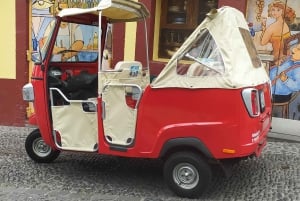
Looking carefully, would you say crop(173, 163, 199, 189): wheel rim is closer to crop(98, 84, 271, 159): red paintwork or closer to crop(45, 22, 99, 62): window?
crop(98, 84, 271, 159): red paintwork

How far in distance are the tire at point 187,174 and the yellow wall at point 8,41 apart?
4.83 meters

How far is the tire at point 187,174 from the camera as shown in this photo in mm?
4926

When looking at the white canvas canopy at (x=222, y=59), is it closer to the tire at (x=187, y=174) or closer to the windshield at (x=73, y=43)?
the tire at (x=187, y=174)

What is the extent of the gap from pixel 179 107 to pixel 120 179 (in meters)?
1.36

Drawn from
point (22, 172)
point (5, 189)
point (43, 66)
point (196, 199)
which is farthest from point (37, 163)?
point (196, 199)

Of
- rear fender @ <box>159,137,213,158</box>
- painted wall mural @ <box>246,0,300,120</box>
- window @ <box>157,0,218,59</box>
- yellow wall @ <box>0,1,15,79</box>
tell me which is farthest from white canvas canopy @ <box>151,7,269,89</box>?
yellow wall @ <box>0,1,15,79</box>

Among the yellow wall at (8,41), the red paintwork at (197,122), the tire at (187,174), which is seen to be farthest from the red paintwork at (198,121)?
the yellow wall at (8,41)

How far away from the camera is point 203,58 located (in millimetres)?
4910

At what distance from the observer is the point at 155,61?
325 inches

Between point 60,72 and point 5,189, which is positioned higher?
point 60,72

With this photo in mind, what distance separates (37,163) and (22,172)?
0.36 m

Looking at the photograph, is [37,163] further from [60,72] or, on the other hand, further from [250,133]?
[250,133]

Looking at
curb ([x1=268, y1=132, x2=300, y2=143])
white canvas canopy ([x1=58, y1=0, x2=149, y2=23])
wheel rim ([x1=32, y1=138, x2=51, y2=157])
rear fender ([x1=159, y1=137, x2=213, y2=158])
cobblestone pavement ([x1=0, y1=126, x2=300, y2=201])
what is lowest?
cobblestone pavement ([x1=0, y1=126, x2=300, y2=201])

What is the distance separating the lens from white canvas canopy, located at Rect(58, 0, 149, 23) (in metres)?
5.20
